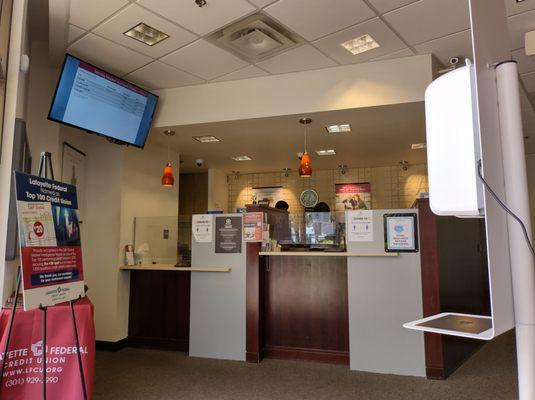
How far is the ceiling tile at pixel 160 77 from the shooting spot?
458 centimetres

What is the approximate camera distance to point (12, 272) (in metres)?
3.05

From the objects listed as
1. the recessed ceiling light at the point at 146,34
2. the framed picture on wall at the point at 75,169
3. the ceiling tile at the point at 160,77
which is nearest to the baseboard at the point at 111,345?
the framed picture on wall at the point at 75,169

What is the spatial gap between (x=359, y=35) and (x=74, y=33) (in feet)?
9.01

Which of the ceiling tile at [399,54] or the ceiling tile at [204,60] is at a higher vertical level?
the ceiling tile at [204,60]

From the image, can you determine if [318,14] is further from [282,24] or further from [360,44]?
[360,44]

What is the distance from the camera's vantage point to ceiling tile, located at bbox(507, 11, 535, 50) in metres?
3.55

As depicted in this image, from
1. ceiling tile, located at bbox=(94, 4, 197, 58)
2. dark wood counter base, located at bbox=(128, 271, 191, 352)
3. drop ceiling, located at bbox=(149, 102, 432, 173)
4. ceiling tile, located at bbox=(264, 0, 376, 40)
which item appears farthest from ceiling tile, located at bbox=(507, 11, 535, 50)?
dark wood counter base, located at bbox=(128, 271, 191, 352)

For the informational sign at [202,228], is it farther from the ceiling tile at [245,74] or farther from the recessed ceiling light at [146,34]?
the recessed ceiling light at [146,34]

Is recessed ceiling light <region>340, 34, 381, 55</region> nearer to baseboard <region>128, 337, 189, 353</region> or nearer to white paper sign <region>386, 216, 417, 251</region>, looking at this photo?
white paper sign <region>386, 216, 417, 251</region>

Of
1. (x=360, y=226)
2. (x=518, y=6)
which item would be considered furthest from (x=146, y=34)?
(x=518, y=6)

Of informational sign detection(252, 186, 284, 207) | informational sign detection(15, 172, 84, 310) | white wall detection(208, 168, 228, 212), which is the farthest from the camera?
informational sign detection(252, 186, 284, 207)

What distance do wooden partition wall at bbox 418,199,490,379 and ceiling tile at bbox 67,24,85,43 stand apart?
369cm

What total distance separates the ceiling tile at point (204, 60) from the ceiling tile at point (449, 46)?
6.32 feet

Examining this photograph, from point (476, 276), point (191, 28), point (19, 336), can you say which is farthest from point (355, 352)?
point (191, 28)
